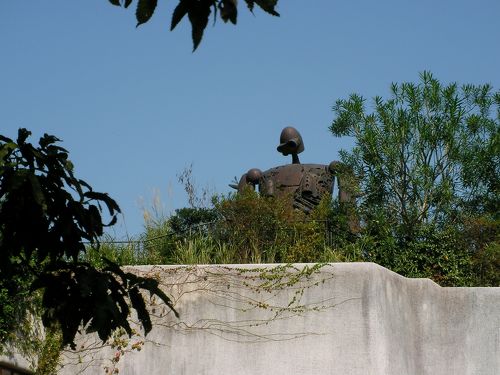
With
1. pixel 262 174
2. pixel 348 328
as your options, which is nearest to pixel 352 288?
pixel 348 328

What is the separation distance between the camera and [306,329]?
12062mm

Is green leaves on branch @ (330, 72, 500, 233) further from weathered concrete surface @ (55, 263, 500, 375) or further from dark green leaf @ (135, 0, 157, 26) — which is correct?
dark green leaf @ (135, 0, 157, 26)

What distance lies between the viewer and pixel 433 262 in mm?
13820

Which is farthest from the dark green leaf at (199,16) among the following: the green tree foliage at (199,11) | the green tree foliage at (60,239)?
the green tree foliage at (60,239)

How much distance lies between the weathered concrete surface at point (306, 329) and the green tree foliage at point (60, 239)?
6.78 meters

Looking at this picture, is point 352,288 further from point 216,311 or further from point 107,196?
point 107,196

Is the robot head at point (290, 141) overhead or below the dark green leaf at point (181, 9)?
overhead

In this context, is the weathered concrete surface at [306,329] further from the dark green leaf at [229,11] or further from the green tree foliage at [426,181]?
the dark green leaf at [229,11]

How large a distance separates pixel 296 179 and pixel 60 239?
31.2 feet

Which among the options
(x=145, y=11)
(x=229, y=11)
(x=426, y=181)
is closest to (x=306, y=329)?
(x=426, y=181)

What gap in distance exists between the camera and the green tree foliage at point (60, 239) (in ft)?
16.9

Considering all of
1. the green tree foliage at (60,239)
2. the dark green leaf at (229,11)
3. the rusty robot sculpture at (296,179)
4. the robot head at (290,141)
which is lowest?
the green tree foliage at (60,239)

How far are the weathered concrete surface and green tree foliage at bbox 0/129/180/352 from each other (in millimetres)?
6781

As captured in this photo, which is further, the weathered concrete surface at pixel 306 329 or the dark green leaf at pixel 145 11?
the weathered concrete surface at pixel 306 329
